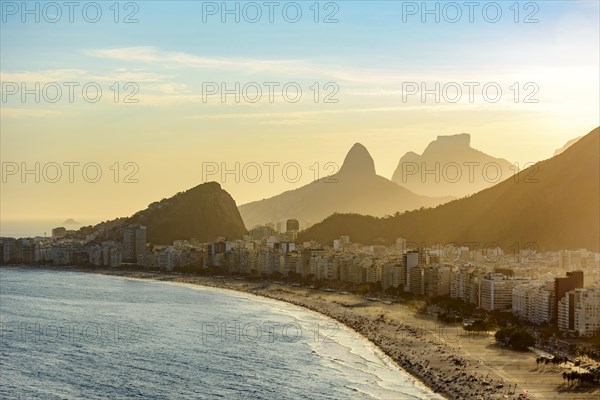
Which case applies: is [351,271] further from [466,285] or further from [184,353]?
[184,353]

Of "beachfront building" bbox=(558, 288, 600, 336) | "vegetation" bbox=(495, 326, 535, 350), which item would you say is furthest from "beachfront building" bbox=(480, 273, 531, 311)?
"vegetation" bbox=(495, 326, 535, 350)

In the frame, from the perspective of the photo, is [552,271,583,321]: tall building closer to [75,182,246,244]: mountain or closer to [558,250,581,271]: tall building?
[558,250,581,271]: tall building

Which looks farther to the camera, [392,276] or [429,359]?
[392,276]

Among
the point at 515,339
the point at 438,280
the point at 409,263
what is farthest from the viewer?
the point at 409,263

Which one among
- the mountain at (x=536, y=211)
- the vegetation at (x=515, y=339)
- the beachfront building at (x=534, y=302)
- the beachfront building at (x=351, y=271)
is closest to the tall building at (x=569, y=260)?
the mountain at (x=536, y=211)

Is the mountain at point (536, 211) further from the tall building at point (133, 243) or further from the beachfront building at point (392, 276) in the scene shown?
the tall building at point (133, 243)

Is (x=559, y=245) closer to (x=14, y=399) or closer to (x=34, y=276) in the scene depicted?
(x=34, y=276)

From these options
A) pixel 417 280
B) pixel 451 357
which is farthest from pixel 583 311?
pixel 417 280
